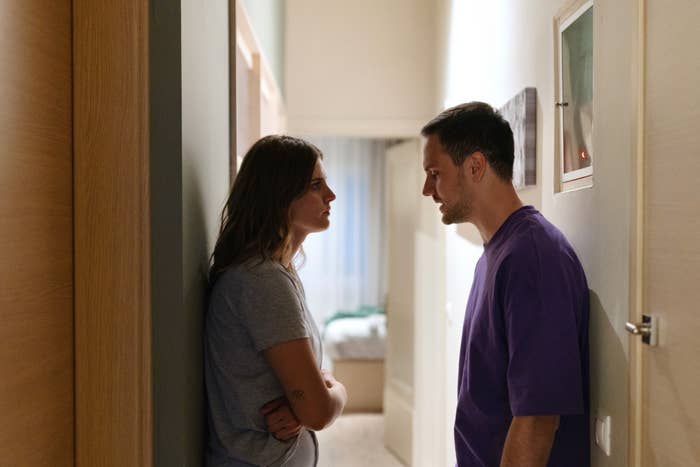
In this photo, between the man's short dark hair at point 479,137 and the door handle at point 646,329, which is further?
the man's short dark hair at point 479,137

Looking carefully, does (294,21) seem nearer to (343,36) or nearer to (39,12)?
(343,36)

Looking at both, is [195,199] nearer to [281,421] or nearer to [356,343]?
[281,421]

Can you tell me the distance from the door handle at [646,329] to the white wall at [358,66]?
2993 millimetres

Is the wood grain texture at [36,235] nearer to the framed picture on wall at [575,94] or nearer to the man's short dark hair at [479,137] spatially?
the man's short dark hair at [479,137]

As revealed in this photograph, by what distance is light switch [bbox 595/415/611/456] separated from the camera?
134cm

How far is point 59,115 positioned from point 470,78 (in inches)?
82.4

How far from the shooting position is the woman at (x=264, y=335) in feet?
4.53

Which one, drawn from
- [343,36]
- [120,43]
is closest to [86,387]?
[120,43]

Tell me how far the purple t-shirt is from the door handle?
0.15 meters

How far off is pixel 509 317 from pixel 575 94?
0.62 meters

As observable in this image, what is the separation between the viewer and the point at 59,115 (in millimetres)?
1185

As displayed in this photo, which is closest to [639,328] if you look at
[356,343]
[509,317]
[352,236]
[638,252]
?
[638,252]

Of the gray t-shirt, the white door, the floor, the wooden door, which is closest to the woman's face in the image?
the gray t-shirt

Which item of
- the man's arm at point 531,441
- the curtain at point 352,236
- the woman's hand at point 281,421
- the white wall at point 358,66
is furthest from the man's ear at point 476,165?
the curtain at point 352,236
